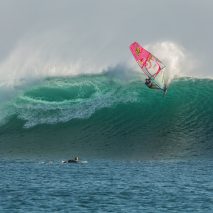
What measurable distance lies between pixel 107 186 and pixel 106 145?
12695mm

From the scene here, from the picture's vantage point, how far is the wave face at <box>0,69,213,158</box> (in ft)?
139

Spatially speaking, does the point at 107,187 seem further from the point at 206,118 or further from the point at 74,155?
the point at 206,118

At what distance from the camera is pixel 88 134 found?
44.6 m

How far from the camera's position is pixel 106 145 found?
4234 cm

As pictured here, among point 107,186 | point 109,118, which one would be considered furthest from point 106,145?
point 107,186

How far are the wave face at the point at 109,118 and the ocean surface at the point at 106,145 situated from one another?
62 millimetres

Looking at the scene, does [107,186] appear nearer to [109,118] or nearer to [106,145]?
[106,145]

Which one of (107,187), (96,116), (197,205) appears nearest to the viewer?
(197,205)

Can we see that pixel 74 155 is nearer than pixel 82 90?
Yes

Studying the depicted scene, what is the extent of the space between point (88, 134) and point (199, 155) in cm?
793

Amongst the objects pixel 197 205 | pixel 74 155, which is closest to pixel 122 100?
pixel 74 155

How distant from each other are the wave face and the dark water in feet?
11.0

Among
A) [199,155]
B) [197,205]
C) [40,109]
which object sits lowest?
[197,205]

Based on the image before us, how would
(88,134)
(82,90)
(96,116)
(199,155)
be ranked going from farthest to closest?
(82,90) → (96,116) → (88,134) → (199,155)
